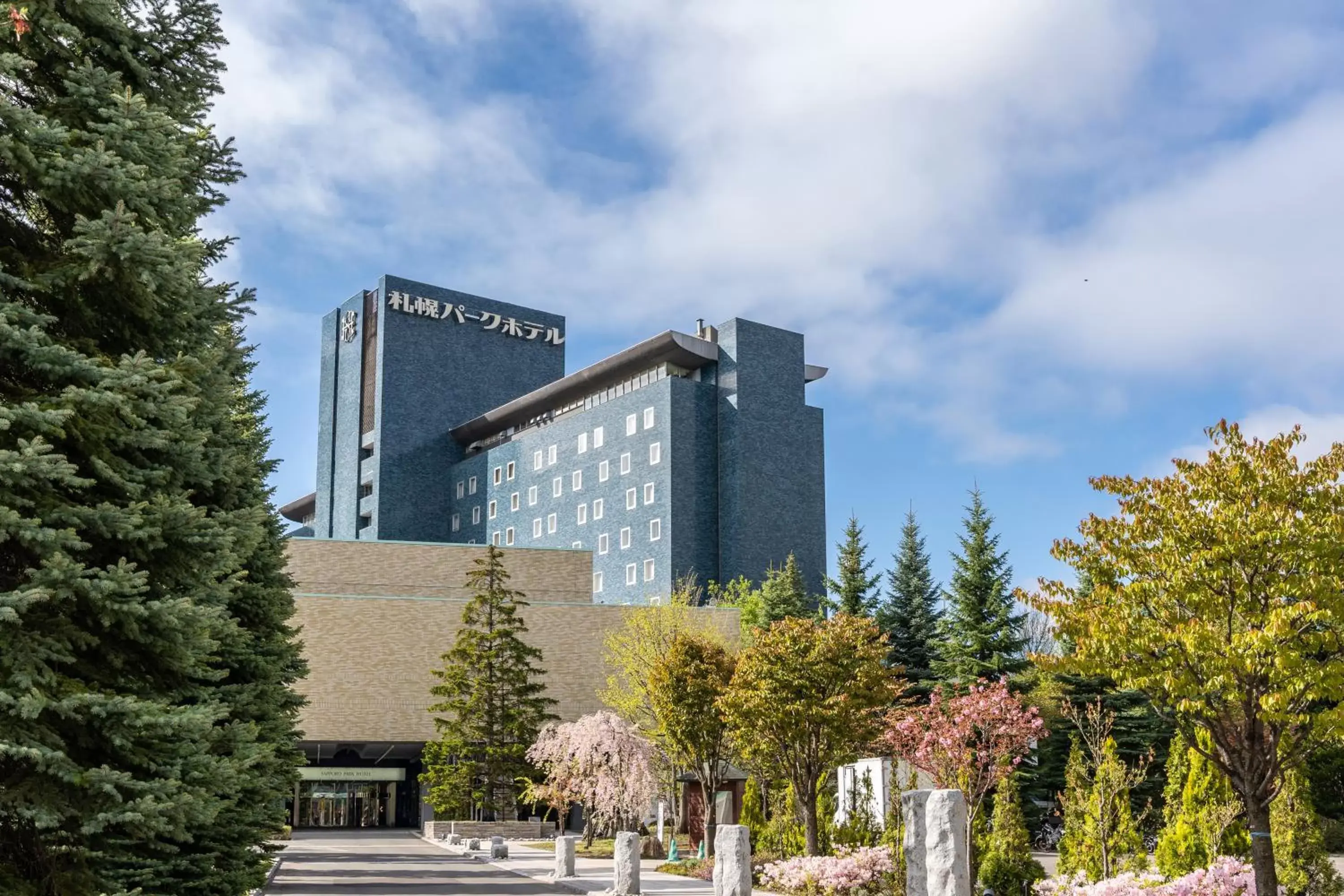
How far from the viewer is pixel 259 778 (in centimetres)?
1055

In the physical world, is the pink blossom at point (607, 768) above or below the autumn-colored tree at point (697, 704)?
below

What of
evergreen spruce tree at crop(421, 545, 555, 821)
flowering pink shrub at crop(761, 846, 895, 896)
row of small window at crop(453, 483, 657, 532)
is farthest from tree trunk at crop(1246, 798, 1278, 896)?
row of small window at crop(453, 483, 657, 532)

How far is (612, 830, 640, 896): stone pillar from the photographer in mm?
27688

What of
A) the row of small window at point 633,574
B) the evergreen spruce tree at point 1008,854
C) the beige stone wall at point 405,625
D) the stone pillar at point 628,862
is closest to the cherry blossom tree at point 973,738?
the evergreen spruce tree at point 1008,854

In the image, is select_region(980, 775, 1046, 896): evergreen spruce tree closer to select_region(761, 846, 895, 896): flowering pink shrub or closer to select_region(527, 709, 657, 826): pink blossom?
select_region(761, 846, 895, 896): flowering pink shrub

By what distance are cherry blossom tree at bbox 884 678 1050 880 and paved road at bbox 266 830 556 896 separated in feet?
29.5

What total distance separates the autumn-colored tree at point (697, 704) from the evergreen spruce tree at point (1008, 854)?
39.5ft

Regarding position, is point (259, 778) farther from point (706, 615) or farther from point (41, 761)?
point (706, 615)

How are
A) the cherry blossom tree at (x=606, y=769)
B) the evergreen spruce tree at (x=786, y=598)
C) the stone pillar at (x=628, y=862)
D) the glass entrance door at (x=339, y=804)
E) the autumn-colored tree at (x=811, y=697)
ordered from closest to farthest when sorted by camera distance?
the stone pillar at (x=628, y=862) → the autumn-colored tree at (x=811, y=697) → the cherry blossom tree at (x=606, y=769) → the evergreen spruce tree at (x=786, y=598) → the glass entrance door at (x=339, y=804)

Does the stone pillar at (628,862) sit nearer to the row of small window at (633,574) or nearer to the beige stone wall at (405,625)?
the beige stone wall at (405,625)

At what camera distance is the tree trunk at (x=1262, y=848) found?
54.2 feet

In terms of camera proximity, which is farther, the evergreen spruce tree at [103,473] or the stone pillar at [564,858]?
the stone pillar at [564,858]

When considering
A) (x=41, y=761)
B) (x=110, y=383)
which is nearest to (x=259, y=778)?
(x=41, y=761)

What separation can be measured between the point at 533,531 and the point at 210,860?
235 ft
